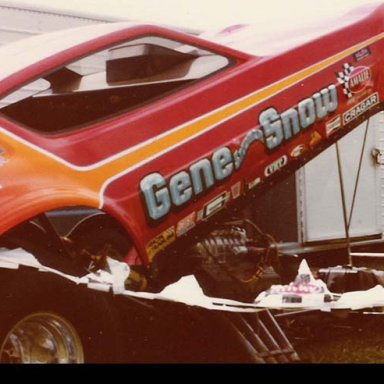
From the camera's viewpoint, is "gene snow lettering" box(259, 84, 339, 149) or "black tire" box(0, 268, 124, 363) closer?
"black tire" box(0, 268, 124, 363)

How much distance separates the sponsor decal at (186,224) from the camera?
2805 millimetres

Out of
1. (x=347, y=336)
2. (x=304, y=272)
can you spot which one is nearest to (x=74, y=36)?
(x=304, y=272)

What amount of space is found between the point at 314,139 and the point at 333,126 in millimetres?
112

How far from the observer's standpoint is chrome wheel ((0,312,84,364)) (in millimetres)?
2379

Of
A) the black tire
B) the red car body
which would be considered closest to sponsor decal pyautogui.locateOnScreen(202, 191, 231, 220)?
the red car body

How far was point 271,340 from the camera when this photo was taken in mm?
2863

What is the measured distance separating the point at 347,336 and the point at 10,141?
1546 millimetres

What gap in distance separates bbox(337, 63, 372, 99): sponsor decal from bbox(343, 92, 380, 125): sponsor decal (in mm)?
53

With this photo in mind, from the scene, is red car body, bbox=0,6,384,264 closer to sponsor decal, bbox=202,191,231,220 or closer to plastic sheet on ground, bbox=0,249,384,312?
sponsor decal, bbox=202,191,231,220

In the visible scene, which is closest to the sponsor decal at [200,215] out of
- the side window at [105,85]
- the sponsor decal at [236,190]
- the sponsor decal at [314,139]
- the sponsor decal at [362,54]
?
the sponsor decal at [236,190]

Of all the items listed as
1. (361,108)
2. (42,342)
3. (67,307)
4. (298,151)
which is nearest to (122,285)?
(67,307)

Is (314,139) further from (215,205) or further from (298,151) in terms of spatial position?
(215,205)

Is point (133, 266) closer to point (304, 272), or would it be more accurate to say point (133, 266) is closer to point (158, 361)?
point (158, 361)

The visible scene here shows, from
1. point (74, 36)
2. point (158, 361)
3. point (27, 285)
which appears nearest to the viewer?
point (27, 285)
